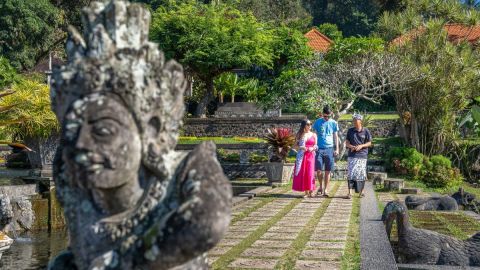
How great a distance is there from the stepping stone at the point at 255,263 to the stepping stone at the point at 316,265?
0.27 metres

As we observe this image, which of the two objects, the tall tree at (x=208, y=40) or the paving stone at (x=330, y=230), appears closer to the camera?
the paving stone at (x=330, y=230)

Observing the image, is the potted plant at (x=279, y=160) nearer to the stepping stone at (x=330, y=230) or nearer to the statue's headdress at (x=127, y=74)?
the stepping stone at (x=330, y=230)

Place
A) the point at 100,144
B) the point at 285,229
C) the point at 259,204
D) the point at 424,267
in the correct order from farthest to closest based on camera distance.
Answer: the point at 259,204, the point at 285,229, the point at 424,267, the point at 100,144

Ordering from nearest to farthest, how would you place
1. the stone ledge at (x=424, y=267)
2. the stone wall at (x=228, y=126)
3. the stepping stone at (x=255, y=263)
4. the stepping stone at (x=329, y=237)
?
the stepping stone at (x=255, y=263), the stone ledge at (x=424, y=267), the stepping stone at (x=329, y=237), the stone wall at (x=228, y=126)

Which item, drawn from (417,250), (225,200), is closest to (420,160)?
(417,250)

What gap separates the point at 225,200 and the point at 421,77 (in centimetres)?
2158

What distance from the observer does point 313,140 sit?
1305 cm

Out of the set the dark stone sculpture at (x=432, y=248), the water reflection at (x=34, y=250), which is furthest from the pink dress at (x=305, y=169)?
the dark stone sculpture at (x=432, y=248)

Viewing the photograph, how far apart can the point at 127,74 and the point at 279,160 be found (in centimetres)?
1519

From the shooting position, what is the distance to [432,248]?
7969 millimetres

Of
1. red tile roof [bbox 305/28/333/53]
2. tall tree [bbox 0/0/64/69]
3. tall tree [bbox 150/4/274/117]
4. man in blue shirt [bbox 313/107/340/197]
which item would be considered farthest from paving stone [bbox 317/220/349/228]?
red tile roof [bbox 305/28/333/53]

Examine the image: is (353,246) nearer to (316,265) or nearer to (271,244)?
(271,244)

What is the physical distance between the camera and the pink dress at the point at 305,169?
13.0m

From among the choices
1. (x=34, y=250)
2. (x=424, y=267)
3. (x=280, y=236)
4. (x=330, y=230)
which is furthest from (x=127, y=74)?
(x=34, y=250)
